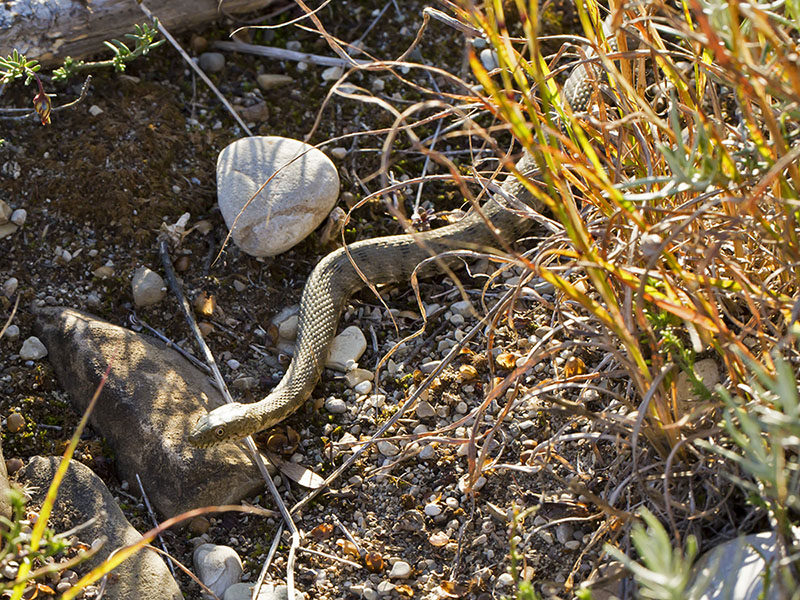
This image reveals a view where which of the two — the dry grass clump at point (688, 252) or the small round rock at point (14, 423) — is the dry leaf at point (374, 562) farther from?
the small round rock at point (14, 423)

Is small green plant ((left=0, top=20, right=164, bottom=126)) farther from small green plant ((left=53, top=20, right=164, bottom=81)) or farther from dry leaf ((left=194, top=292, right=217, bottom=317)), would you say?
dry leaf ((left=194, top=292, right=217, bottom=317))

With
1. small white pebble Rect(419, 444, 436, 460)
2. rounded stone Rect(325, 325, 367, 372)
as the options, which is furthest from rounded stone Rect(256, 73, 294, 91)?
small white pebble Rect(419, 444, 436, 460)

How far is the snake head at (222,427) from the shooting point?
328 cm

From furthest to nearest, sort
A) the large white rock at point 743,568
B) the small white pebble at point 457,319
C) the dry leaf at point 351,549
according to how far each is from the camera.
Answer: the small white pebble at point 457,319 → the dry leaf at point 351,549 → the large white rock at point 743,568

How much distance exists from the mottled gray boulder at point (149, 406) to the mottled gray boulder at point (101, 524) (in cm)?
23

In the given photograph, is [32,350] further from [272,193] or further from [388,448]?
[388,448]

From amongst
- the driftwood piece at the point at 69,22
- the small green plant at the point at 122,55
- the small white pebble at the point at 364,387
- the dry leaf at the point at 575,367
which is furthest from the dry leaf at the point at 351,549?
the driftwood piece at the point at 69,22

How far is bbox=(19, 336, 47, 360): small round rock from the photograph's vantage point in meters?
3.55

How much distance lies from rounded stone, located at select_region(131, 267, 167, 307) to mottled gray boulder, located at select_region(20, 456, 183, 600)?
2.98 feet

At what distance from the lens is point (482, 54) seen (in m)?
4.57

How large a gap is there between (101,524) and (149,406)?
0.57 metres

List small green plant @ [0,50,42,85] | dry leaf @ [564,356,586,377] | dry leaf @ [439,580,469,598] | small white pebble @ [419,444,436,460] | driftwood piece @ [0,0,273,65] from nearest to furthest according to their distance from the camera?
1. dry leaf @ [439,580,469,598]
2. dry leaf @ [564,356,586,377]
3. small white pebble @ [419,444,436,460]
4. small green plant @ [0,50,42,85]
5. driftwood piece @ [0,0,273,65]

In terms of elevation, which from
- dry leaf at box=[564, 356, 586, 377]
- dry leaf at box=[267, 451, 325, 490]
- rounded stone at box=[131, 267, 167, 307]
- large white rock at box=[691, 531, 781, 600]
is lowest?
dry leaf at box=[267, 451, 325, 490]

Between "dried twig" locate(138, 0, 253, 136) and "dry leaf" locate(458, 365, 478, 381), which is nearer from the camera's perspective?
"dry leaf" locate(458, 365, 478, 381)
